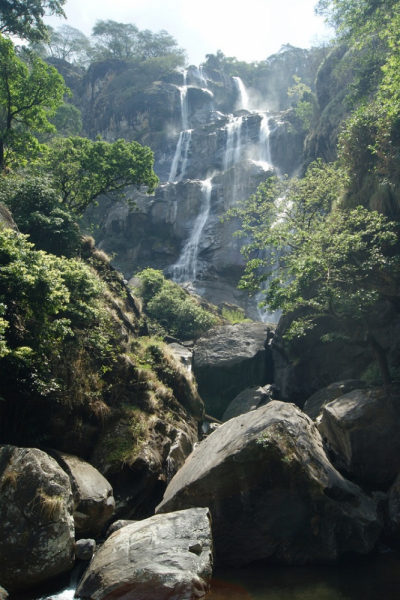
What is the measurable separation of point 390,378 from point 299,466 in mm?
5981

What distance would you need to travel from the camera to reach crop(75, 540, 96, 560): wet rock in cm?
736

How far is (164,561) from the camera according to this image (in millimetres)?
6293

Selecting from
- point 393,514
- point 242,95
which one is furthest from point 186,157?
point 393,514

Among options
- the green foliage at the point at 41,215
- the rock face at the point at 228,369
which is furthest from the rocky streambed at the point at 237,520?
the rock face at the point at 228,369

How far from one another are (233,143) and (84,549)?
47.5m

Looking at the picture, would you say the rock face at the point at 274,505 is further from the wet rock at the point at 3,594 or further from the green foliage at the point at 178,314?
the green foliage at the point at 178,314

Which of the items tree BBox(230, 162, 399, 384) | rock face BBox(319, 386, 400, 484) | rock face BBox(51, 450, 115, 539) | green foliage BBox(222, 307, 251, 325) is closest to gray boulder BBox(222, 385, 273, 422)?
tree BBox(230, 162, 399, 384)

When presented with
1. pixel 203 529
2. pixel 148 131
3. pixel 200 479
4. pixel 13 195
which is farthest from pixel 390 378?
pixel 148 131

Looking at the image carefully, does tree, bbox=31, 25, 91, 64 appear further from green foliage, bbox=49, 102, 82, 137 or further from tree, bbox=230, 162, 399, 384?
tree, bbox=230, 162, 399, 384

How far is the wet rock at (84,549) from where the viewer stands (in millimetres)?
7359

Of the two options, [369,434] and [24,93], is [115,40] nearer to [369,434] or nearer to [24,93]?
[24,93]

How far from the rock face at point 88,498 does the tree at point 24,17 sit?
22.2m

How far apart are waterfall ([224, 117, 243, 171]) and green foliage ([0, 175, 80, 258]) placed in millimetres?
33041

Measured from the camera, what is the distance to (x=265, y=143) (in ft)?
152
